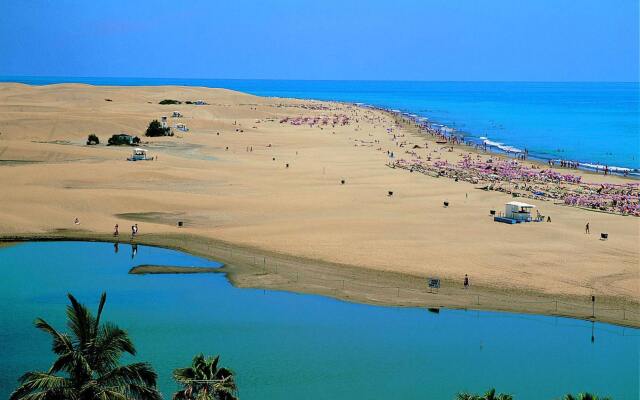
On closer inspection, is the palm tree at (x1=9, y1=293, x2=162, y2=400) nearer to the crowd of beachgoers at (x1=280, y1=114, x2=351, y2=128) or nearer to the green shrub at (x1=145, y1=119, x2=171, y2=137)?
the green shrub at (x1=145, y1=119, x2=171, y2=137)

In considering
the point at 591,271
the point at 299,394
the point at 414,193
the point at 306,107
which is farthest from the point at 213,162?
the point at 306,107

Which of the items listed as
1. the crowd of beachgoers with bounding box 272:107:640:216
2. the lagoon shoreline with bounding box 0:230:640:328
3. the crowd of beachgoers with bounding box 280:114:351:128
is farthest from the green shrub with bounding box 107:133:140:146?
the lagoon shoreline with bounding box 0:230:640:328

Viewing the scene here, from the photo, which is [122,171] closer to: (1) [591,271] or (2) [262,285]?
(2) [262,285]

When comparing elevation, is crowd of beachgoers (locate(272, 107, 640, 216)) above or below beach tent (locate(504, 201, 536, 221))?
above

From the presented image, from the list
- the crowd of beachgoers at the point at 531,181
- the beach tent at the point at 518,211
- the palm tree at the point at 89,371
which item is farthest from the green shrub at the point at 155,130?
the palm tree at the point at 89,371

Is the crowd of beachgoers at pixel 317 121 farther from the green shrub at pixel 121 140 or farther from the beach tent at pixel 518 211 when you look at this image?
the beach tent at pixel 518 211

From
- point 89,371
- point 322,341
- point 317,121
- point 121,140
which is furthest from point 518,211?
point 317,121
